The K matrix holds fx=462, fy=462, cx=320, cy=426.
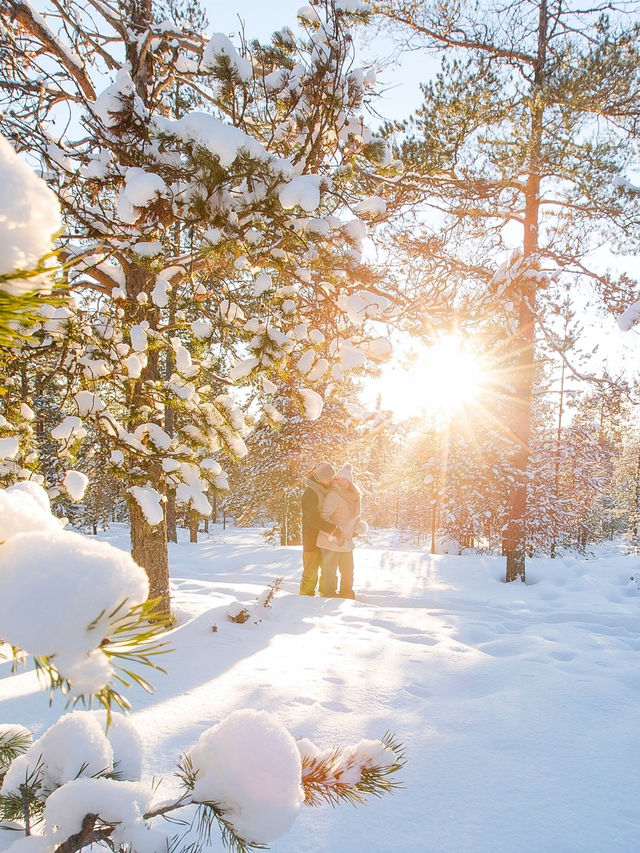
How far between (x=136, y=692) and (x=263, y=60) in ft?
12.6

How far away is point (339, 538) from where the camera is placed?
6977 millimetres

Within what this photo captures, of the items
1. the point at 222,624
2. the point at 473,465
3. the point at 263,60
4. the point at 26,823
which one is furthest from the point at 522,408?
the point at 26,823

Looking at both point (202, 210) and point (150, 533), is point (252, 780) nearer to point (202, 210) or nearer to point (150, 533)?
point (202, 210)

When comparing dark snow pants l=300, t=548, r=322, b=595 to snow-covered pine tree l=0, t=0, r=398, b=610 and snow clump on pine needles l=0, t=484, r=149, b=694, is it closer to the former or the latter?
snow-covered pine tree l=0, t=0, r=398, b=610

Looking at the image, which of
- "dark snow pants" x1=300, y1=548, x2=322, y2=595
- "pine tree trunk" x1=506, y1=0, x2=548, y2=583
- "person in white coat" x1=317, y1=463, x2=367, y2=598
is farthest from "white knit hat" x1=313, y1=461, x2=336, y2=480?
"pine tree trunk" x1=506, y1=0, x2=548, y2=583

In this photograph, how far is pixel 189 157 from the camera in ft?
6.79

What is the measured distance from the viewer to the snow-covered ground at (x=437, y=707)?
1.74m

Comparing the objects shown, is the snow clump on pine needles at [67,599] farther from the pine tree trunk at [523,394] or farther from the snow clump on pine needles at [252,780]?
the pine tree trunk at [523,394]

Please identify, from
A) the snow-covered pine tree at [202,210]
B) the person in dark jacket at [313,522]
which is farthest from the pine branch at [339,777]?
the person in dark jacket at [313,522]

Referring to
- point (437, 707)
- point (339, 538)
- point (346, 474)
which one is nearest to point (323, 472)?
point (346, 474)

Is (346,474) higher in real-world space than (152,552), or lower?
higher

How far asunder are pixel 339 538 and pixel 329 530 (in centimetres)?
20

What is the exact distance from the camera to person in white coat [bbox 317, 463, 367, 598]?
23.0ft

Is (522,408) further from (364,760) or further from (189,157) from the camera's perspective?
(364,760)
